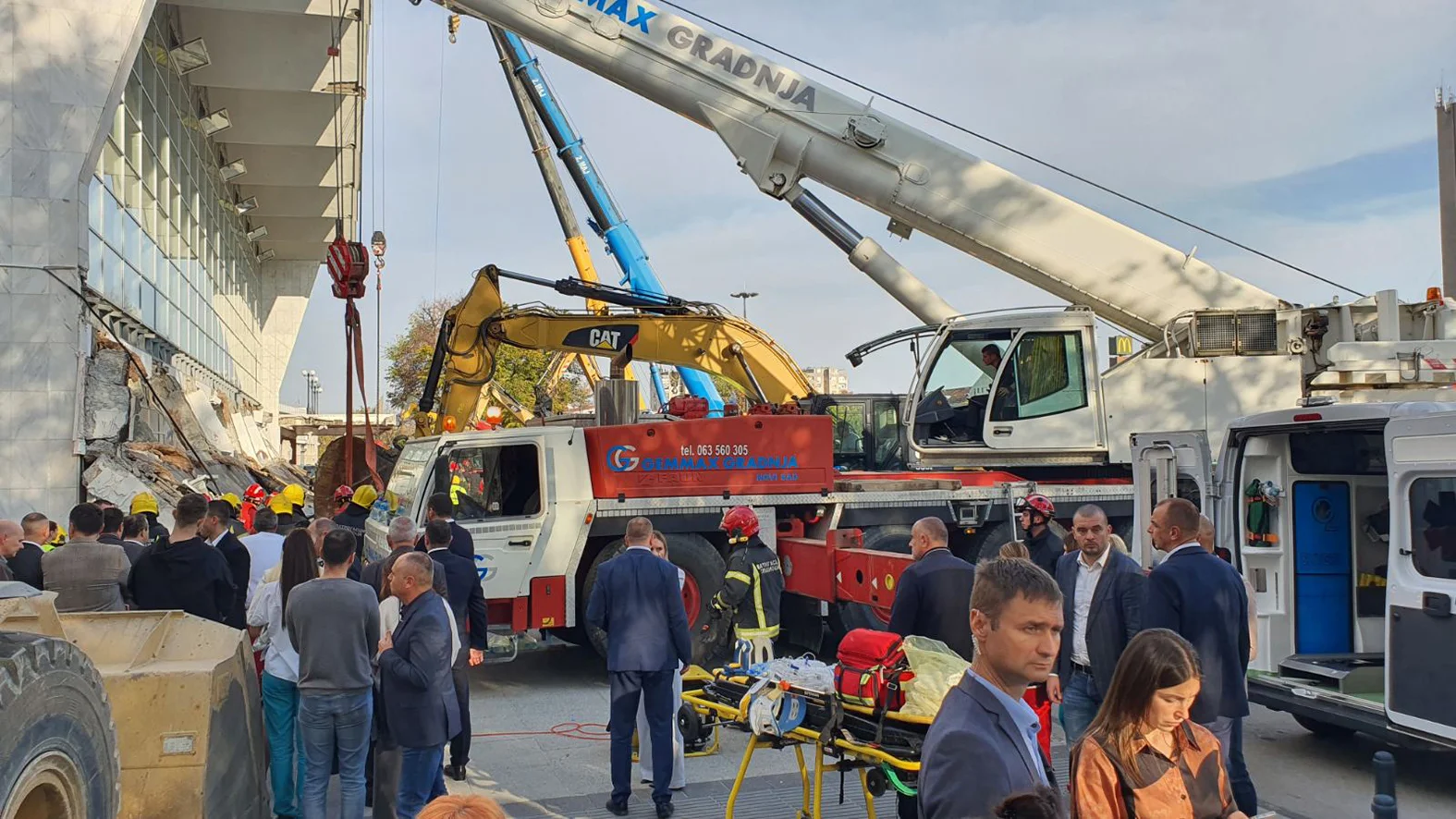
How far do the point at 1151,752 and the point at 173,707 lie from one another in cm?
411

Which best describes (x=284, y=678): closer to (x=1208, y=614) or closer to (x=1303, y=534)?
(x=1208, y=614)

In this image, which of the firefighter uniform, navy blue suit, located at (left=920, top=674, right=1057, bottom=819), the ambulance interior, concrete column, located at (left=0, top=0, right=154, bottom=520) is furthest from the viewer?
concrete column, located at (left=0, top=0, right=154, bottom=520)

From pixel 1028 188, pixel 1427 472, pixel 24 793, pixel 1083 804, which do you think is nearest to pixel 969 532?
pixel 1028 188

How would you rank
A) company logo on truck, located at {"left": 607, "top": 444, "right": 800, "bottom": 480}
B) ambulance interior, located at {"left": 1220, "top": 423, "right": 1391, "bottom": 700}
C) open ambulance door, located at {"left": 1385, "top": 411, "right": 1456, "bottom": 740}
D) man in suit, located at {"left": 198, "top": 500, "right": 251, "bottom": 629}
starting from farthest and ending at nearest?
company logo on truck, located at {"left": 607, "top": 444, "right": 800, "bottom": 480}, ambulance interior, located at {"left": 1220, "top": 423, "right": 1391, "bottom": 700}, man in suit, located at {"left": 198, "top": 500, "right": 251, "bottom": 629}, open ambulance door, located at {"left": 1385, "top": 411, "right": 1456, "bottom": 740}

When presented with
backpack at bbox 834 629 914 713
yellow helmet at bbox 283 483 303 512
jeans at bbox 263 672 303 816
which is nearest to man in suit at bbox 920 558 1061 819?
backpack at bbox 834 629 914 713

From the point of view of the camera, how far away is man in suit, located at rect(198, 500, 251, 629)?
7219 mm

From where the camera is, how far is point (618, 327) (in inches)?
527

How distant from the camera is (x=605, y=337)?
13359 millimetres

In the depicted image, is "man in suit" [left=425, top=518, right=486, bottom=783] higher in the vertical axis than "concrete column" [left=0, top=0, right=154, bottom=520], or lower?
lower

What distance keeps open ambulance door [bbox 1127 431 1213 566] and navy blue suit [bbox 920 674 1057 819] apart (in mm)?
6013

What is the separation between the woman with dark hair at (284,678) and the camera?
5.92 m

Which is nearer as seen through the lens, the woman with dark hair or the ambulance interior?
the woman with dark hair

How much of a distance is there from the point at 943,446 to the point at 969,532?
97 centimetres

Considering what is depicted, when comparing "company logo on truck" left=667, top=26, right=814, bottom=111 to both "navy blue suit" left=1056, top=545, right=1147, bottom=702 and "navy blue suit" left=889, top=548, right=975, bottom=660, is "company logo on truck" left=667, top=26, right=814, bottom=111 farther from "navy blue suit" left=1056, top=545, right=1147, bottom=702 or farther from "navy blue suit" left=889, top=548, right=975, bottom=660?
"navy blue suit" left=1056, top=545, right=1147, bottom=702
